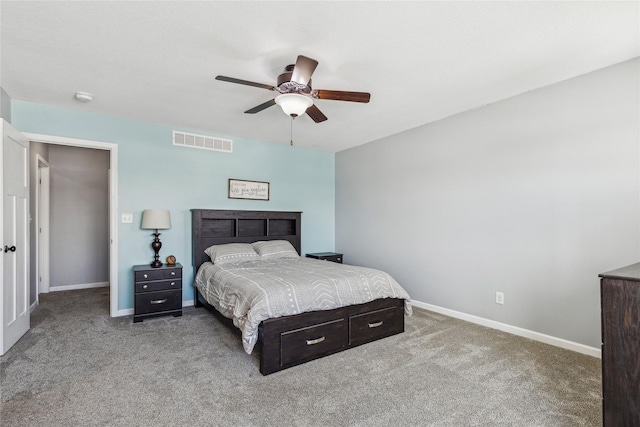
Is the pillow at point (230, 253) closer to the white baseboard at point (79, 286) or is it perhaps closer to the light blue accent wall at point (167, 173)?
the light blue accent wall at point (167, 173)

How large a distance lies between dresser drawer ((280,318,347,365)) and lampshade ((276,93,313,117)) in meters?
1.84

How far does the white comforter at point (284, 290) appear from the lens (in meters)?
2.53

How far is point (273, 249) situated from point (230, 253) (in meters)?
0.63

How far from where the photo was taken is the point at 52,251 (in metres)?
5.26

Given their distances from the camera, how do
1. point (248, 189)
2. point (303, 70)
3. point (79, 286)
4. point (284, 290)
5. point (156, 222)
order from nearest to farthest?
point (303, 70) → point (284, 290) → point (156, 222) → point (248, 189) → point (79, 286)

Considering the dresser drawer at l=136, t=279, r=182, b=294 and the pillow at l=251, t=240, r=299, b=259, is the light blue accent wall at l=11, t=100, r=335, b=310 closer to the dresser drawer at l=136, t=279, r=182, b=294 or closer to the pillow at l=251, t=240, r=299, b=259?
the dresser drawer at l=136, t=279, r=182, b=294

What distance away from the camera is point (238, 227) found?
15.8 feet

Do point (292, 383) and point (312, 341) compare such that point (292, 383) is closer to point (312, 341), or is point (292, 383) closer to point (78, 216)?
point (312, 341)

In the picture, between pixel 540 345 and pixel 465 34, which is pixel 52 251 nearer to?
pixel 465 34

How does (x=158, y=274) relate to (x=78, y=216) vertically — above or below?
below

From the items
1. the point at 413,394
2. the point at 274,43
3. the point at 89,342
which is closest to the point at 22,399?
the point at 89,342

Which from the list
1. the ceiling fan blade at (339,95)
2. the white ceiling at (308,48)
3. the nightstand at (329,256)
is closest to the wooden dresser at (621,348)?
the white ceiling at (308,48)

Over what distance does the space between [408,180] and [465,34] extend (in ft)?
7.98

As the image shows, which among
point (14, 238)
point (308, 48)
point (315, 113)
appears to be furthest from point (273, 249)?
point (308, 48)
